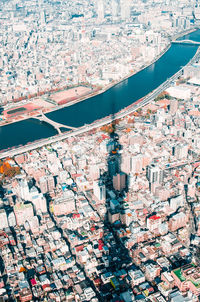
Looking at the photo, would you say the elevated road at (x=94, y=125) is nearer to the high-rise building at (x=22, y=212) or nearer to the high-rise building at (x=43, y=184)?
the high-rise building at (x=43, y=184)

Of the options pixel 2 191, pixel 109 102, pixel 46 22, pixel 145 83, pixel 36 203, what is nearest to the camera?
pixel 36 203

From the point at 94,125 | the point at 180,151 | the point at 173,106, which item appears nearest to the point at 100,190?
the point at 180,151

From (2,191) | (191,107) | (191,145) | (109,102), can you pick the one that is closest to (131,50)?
(109,102)

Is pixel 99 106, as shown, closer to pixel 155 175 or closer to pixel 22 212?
pixel 155 175

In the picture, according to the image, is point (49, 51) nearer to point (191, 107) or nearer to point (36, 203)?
point (191, 107)

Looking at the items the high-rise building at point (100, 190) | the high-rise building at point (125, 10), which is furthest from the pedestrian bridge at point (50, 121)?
the high-rise building at point (125, 10)

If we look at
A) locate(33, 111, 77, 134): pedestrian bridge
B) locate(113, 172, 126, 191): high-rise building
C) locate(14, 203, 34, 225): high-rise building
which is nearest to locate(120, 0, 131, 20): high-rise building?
locate(33, 111, 77, 134): pedestrian bridge
